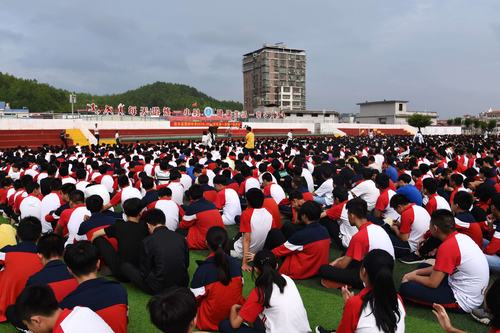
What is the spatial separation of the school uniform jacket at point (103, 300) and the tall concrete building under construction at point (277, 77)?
92878mm

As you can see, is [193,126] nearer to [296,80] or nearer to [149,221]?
[149,221]

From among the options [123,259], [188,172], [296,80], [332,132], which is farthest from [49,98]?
[123,259]

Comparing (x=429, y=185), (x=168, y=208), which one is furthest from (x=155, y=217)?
(x=429, y=185)

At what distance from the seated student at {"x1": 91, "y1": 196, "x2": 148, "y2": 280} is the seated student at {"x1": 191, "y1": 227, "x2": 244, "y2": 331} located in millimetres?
1343

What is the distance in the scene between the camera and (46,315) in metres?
2.22

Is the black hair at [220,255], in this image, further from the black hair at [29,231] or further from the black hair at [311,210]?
the black hair at [29,231]

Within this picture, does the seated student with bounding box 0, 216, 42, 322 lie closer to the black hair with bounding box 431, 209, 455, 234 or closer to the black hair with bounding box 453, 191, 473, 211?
the black hair with bounding box 431, 209, 455, 234

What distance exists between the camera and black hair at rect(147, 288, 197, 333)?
1.92 m

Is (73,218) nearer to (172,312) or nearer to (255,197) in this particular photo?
(255,197)

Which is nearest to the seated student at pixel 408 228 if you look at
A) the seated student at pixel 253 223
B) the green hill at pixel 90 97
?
the seated student at pixel 253 223

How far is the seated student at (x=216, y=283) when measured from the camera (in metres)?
3.19

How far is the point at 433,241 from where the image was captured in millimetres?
4820

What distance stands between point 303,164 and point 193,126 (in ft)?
83.0

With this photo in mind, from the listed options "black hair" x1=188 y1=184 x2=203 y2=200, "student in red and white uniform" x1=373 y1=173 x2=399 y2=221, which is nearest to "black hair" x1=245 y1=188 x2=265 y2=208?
"black hair" x1=188 y1=184 x2=203 y2=200
